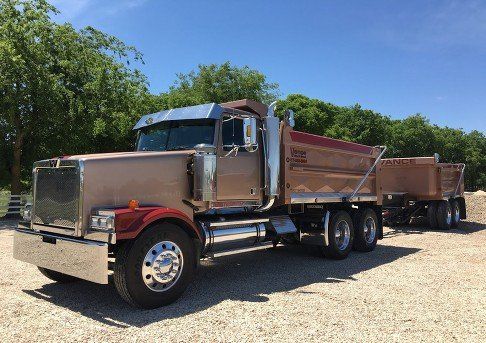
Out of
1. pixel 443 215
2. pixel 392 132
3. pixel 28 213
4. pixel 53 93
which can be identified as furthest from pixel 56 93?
pixel 392 132

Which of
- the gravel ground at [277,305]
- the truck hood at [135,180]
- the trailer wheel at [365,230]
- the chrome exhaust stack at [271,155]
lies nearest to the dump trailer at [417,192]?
the trailer wheel at [365,230]

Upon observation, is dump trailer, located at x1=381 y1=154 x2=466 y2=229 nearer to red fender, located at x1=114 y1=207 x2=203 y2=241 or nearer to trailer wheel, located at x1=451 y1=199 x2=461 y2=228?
trailer wheel, located at x1=451 y1=199 x2=461 y2=228

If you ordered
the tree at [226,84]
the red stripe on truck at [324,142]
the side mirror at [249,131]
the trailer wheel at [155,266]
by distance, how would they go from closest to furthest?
the trailer wheel at [155,266]
the side mirror at [249,131]
the red stripe on truck at [324,142]
the tree at [226,84]

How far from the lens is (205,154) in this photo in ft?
20.4

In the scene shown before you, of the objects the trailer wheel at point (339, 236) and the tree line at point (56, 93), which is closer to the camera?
the trailer wheel at point (339, 236)

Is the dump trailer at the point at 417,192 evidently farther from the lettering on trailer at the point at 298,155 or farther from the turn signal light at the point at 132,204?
the turn signal light at the point at 132,204

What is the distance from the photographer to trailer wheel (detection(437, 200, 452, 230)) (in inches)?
591

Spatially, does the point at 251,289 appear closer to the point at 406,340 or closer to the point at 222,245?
the point at 222,245

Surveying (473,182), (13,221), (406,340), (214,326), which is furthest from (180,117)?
(473,182)

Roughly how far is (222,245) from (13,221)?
1378 centimetres

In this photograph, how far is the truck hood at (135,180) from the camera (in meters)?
5.46

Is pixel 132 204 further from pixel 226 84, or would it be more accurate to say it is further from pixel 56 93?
pixel 226 84

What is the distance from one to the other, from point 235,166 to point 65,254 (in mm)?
2823

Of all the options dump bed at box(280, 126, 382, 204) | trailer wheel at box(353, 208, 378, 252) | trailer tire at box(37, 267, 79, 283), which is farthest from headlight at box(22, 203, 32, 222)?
trailer wheel at box(353, 208, 378, 252)
